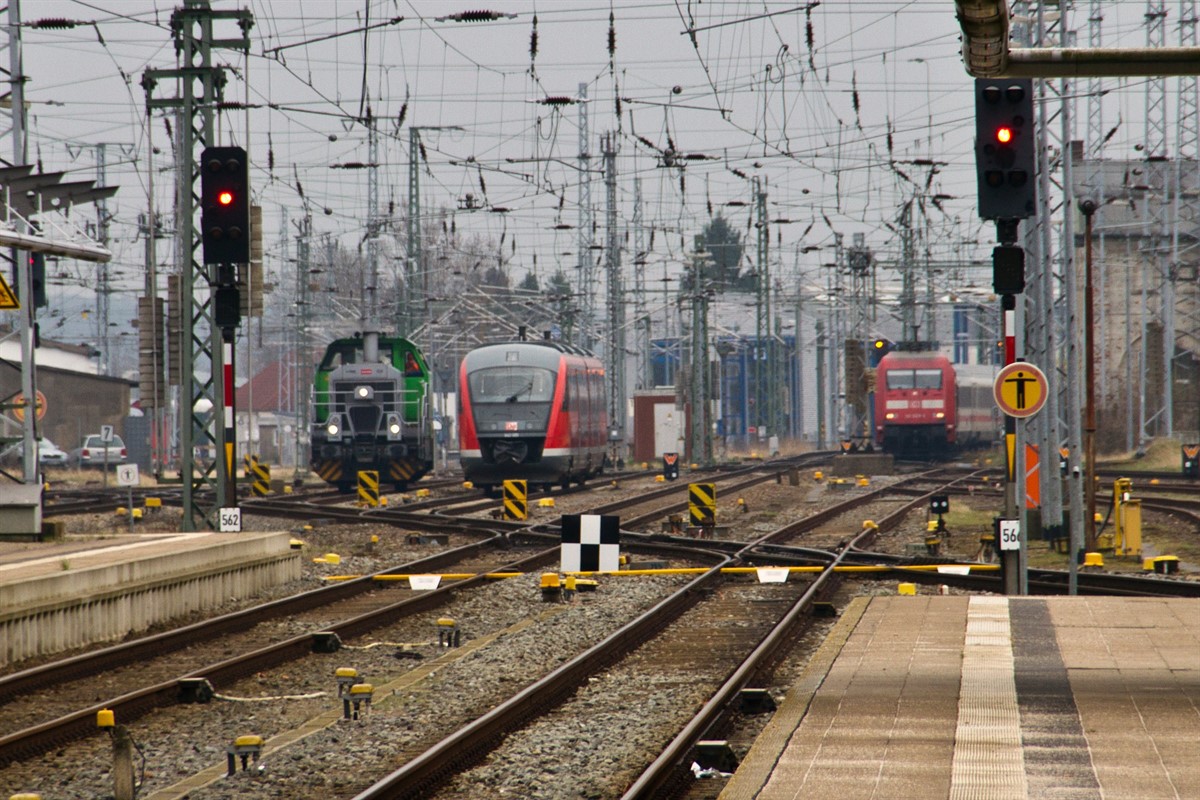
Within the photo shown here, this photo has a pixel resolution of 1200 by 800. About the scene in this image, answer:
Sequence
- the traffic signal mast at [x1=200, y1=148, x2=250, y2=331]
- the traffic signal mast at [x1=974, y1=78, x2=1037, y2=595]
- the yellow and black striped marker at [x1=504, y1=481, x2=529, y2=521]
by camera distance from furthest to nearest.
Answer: the yellow and black striped marker at [x1=504, y1=481, x2=529, y2=521], the traffic signal mast at [x1=200, y1=148, x2=250, y2=331], the traffic signal mast at [x1=974, y1=78, x2=1037, y2=595]

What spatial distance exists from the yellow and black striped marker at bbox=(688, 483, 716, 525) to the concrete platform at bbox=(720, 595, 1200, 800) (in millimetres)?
13243

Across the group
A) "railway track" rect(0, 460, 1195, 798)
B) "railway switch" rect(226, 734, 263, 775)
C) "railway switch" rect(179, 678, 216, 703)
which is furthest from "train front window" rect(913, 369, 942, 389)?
"railway switch" rect(226, 734, 263, 775)

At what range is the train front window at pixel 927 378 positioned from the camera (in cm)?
5441

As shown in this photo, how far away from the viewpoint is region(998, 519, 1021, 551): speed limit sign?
45.8 feet

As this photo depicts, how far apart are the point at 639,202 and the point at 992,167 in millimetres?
53778

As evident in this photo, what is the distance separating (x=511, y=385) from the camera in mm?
35188

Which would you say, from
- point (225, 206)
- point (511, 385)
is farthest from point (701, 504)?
point (511, 385)

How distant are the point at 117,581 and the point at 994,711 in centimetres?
883

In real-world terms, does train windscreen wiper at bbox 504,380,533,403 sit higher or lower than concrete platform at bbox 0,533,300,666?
higher

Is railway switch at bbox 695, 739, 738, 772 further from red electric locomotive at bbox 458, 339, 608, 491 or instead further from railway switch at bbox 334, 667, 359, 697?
red electric locomotive at bbox 458, 339, 608, 491

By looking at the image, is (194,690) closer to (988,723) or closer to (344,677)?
(344,677)

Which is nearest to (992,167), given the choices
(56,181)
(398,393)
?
(56,181)

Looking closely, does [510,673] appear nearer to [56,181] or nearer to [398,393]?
[56,181]

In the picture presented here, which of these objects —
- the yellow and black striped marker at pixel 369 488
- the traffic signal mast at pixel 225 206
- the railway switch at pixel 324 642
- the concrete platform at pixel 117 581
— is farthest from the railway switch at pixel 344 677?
the yellow and black striped marker at pixel 369 488
